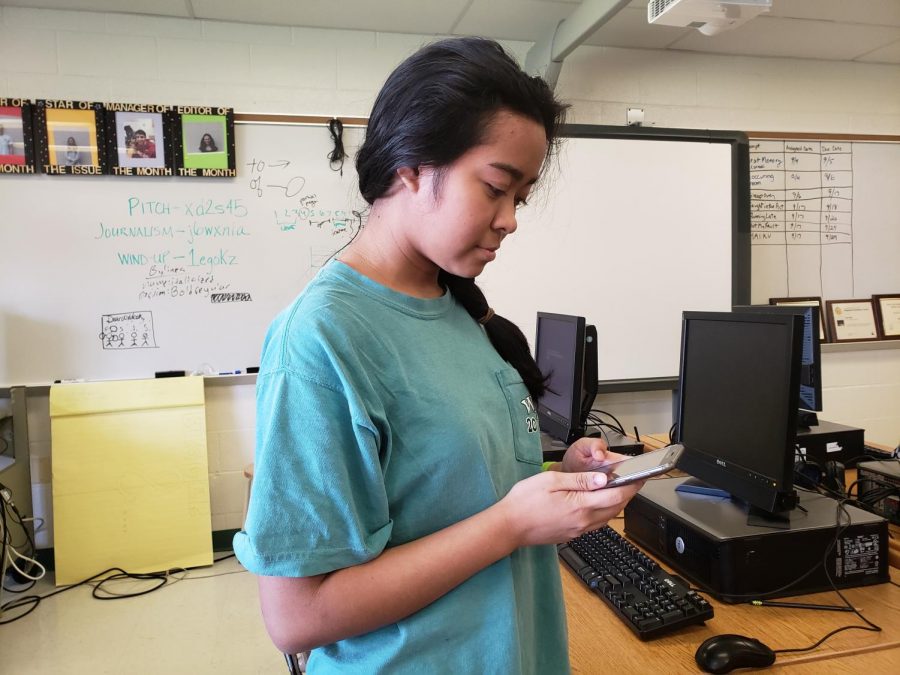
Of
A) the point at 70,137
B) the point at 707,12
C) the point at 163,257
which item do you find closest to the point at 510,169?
the point at 707,12

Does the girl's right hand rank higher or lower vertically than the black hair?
lower

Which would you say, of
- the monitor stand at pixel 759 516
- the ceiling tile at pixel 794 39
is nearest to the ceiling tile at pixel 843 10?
the ceiling tile at pixel 794 39

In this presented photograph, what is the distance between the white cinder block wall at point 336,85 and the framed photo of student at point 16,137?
75 millimetres

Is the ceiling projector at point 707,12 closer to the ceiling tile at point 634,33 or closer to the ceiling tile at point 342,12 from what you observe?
the ceiling tile at point 634,33

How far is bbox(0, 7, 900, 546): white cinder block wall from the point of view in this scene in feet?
9.04

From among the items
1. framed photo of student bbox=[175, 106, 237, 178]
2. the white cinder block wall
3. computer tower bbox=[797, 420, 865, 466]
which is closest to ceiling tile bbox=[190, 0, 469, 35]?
the white cinder block wall

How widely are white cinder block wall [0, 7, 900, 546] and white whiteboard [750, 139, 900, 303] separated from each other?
0.55ft


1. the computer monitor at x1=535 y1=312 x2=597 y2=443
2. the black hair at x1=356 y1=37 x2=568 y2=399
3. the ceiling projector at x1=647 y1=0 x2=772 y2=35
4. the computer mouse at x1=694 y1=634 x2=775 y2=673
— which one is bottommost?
the computer mouse at x1=694 y1=634 x2=775 y2=673

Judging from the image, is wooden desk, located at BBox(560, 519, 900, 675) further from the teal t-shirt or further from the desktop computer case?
the teal t-shirt

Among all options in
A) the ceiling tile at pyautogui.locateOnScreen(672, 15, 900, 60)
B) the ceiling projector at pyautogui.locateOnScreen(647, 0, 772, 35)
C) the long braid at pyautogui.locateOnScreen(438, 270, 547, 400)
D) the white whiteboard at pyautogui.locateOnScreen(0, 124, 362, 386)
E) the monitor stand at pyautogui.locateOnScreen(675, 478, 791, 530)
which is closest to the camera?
the long braid at pyautogui.locateOnScreen(438, 270, 547, 400)

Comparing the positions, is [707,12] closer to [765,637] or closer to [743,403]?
[743,403]

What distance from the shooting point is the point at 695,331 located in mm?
1419

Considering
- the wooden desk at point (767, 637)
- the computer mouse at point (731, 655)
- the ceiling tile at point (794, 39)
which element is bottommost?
the wooden desk at point (767, 637)

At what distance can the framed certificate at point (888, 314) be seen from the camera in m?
3.66
